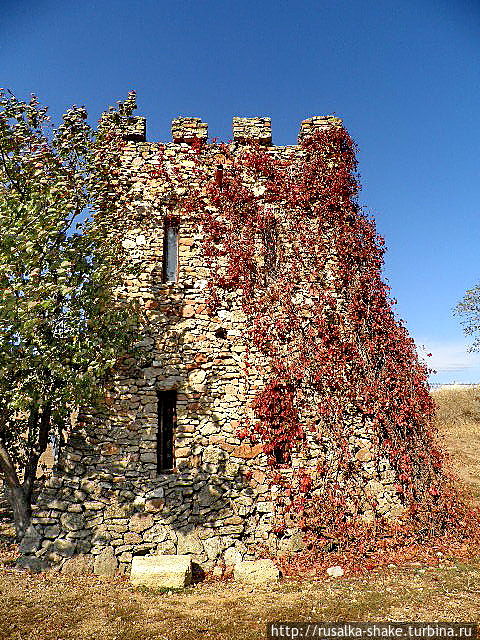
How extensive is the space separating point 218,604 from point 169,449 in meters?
3.21

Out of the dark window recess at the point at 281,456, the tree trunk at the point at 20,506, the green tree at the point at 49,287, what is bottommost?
the tree trunk at the point at 20,506

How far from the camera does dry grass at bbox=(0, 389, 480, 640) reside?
5891 millimetres

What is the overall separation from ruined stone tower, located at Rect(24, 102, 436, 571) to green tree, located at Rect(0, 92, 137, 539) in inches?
26.3

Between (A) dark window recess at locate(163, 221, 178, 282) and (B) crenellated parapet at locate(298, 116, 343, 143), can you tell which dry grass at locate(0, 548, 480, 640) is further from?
(B) crenellated parapet at locate(298, 116, 343, 143)

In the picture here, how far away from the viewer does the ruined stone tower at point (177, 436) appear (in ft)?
27.8

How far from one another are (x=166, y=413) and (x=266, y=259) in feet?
14.0

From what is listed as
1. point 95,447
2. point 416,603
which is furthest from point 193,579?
point 416,603

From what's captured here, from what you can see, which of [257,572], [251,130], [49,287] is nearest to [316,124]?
[251,130]

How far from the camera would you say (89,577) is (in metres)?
7.96

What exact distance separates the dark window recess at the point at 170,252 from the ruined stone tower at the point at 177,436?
24 millimetres

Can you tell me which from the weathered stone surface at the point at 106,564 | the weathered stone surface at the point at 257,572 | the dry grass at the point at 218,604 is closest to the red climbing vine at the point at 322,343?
the weathered stone surface at the point at 257,572

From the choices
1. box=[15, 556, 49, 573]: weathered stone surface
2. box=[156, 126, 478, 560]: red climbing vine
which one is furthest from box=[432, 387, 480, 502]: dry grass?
box=[15, 556, 49, 573]: weathered stone surface

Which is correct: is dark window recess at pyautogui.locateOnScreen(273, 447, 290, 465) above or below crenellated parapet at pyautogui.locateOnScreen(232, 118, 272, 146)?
below

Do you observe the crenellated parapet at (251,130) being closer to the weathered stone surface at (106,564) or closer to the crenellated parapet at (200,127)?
the crenellated parapet at (200,127)
